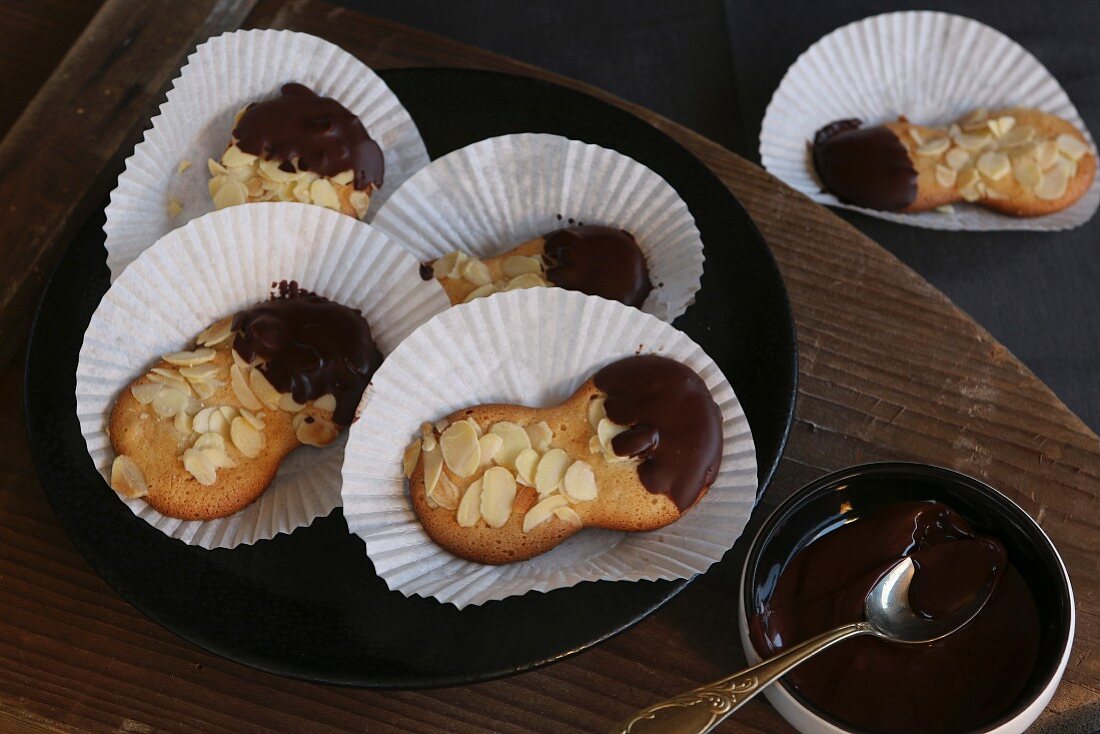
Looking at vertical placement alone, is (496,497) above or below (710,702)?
above

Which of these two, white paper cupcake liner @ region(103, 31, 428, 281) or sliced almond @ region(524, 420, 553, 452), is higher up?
white paper cupcake liner @ region(103, 31, 428, 281)

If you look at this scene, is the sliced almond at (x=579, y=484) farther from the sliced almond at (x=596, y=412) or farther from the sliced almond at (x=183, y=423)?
the sliced almond at (x=183, y=423)

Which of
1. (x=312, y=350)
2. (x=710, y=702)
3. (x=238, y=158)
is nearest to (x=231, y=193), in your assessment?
(x=238, y=158)

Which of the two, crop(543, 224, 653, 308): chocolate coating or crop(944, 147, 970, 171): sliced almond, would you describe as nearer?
crop(543, 224, 653, 308): chocolate coating

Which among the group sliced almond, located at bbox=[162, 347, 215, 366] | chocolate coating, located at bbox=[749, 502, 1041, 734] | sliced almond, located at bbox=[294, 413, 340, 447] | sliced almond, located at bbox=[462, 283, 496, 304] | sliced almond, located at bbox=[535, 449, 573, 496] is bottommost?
chocolate coating, located at bbox=[749, 502, 1041, 734]

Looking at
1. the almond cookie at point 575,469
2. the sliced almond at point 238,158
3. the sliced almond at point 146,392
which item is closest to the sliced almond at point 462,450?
the almond cookie at point 575,469

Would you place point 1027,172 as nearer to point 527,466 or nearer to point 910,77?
point 910,77

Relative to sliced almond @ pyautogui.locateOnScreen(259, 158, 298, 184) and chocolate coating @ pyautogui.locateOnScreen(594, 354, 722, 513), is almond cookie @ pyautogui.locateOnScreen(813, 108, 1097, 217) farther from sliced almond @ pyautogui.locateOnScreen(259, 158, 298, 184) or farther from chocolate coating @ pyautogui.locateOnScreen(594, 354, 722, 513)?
sliced almond @ pyautogui.locateOnScreen(259, 158, 298, 184)

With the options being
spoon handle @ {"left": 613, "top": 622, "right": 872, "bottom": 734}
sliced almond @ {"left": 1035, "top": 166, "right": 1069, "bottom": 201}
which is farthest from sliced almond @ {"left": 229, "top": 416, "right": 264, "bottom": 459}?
sliced almond @ {"left": 1035, "top": 166, "right": 1069, "bottom": 201}
